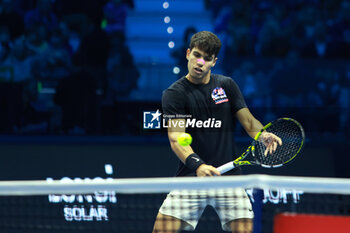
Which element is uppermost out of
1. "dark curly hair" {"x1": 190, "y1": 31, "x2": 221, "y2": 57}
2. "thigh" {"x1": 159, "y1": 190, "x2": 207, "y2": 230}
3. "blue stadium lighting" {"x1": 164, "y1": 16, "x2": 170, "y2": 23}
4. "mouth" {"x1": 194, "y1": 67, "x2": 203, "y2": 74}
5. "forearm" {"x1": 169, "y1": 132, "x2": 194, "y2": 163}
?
"blue stadium lighting" {"x1": 164, "y1": 16, "x2": 170, "y2": 23}

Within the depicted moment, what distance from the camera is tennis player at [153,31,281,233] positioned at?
3252 millimetres

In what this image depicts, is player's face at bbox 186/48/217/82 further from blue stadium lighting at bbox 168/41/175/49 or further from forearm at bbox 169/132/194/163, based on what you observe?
blue stadium lighting at bbox 168/41/175/49

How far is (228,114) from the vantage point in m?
3.62

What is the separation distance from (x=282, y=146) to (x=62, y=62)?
137 inches

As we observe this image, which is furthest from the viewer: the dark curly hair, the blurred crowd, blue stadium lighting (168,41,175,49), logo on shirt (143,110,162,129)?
blue stadium lighting (168,41,175,49)

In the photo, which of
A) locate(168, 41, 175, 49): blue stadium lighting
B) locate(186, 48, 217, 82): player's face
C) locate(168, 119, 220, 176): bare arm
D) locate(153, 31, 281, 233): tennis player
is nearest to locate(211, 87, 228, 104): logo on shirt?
locate(153, 31, 281, 233): tennis player

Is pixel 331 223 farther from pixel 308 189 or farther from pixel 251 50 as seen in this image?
pixel 251 50

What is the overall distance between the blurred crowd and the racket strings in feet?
8.53

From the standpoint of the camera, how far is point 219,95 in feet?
11.6

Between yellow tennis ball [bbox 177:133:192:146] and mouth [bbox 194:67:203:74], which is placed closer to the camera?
yellow tennis ball [bbox 177:133:192:146]

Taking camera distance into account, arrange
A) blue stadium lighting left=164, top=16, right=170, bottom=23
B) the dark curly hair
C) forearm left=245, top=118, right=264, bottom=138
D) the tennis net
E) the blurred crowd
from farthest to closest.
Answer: blue stadium lighting left=164, top=16, right=170, bottom=23, the blurred crowd, forearm left=245, top=118, right=264, bottom=138, the dark curly hair, the tennis net

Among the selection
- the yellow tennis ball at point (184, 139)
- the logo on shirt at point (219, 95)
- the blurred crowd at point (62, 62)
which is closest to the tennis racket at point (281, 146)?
the logo on shirt at point (219, 95)

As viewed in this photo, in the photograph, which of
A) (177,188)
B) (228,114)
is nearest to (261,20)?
(228,114)

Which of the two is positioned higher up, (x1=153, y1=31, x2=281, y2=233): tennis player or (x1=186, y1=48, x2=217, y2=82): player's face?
(x1=186, y1=48, x2=217, y2=82): player's face
